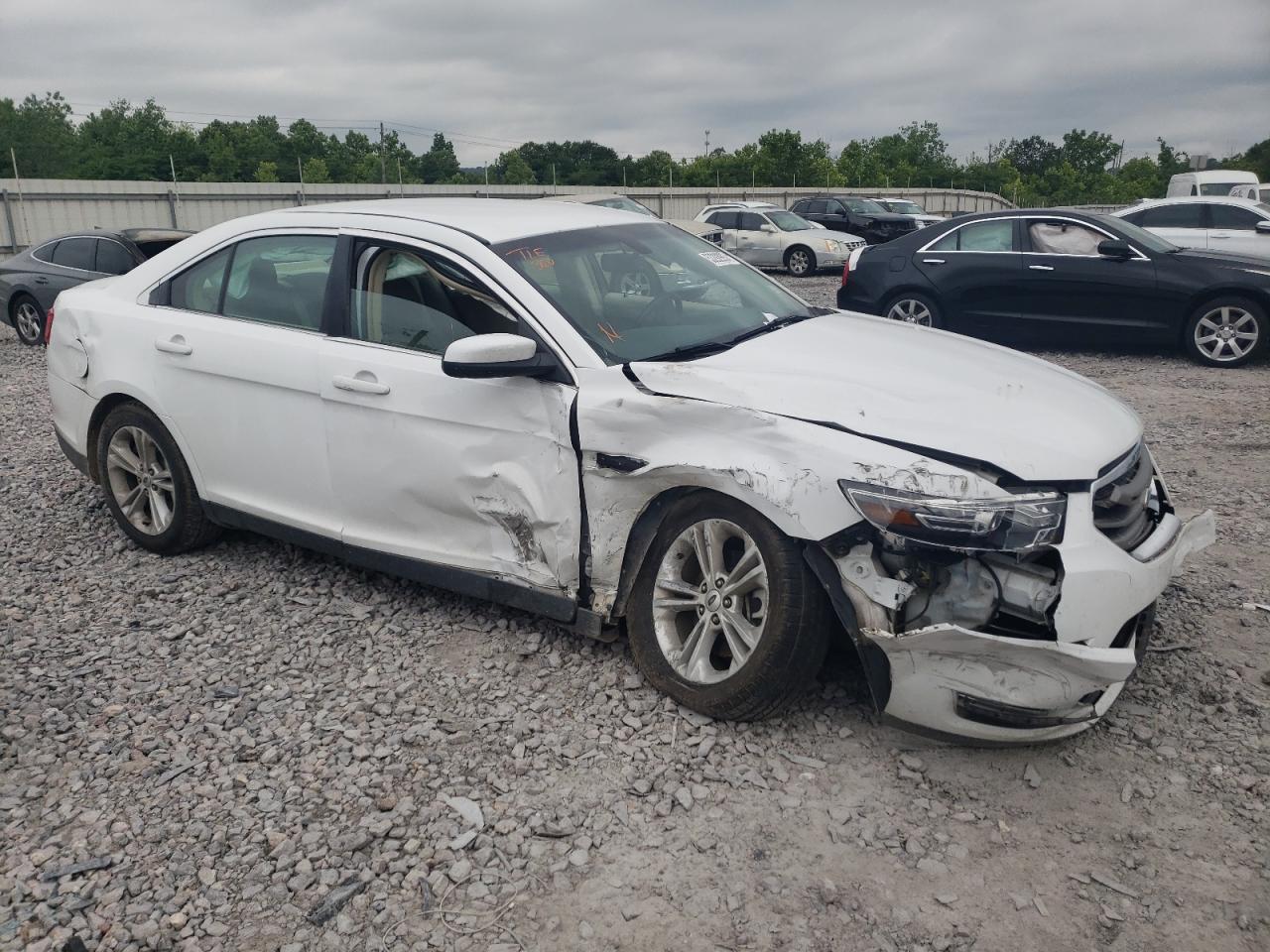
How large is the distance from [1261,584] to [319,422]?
405 cm

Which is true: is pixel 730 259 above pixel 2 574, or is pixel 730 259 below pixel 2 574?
above

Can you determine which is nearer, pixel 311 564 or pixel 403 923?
pixel 403 923

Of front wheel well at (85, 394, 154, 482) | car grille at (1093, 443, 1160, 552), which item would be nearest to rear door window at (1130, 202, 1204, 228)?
car grille at (1093, 443, 1160, 552)

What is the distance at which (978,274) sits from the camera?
1089 centimetres

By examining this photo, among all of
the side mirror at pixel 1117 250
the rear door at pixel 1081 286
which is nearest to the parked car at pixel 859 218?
the rear door at pixel 1081 286

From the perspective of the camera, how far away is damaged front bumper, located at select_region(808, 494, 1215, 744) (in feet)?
9.66

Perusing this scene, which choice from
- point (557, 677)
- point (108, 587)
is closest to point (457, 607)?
point (557, 677)

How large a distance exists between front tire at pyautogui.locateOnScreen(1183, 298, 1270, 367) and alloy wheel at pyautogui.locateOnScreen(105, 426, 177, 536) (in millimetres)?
9308

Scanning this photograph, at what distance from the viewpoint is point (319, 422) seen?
4293 mm

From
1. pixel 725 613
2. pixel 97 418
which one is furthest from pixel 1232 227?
pixel 97 418

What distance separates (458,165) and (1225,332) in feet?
271

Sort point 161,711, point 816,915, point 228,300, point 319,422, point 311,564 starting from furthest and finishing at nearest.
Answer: point 311,564 < point 228,300 < point 319,422 < point 161,711 < point 816,915

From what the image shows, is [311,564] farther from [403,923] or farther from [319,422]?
[403,923]

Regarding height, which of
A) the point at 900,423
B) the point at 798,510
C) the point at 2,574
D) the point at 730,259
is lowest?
the point at 2,574
